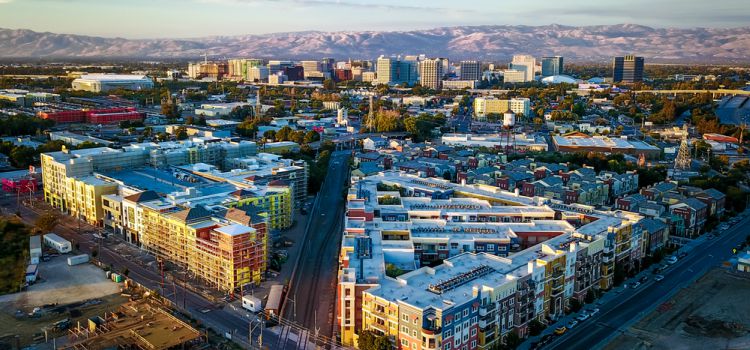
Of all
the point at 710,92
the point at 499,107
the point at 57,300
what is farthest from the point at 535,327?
the point at 710,92

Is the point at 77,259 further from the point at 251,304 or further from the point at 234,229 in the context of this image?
the point at 251,304

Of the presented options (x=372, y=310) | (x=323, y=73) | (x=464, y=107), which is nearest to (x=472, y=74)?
(x=323, y=73)

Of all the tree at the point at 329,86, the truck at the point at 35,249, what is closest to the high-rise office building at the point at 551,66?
the tree at the point at 329,86

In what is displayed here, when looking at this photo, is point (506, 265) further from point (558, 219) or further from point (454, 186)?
point (454, 186)

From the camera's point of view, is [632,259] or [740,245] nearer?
[632,259]

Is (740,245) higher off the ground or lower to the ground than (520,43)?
lower

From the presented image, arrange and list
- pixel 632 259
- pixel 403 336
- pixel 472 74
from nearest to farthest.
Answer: pixel 403 336
pixel 632 259
pixel 472 74

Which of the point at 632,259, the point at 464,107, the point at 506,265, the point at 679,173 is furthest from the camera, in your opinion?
the point at 464,107

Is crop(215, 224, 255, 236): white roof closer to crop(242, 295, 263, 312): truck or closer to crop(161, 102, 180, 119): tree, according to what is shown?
crop(242, 295, 263, 312): truck
